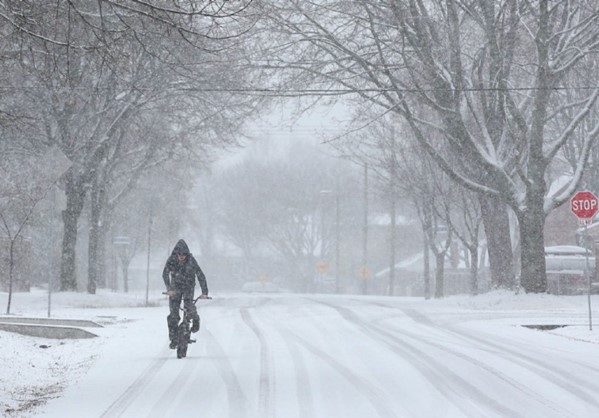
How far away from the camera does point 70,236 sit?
31781 mm

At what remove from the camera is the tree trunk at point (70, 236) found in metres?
31.8

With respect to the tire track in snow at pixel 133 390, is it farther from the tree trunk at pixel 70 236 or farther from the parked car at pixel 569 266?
the parked car at pixel 569 266

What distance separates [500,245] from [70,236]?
526 inches

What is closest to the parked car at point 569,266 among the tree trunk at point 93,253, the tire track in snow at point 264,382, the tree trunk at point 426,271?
the tree trunk at point 426,271

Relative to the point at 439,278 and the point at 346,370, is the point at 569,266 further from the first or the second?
the point at 346,370

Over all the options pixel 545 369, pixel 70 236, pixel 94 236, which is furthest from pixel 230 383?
pixel 94 236

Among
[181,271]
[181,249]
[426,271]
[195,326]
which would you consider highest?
[426,271]

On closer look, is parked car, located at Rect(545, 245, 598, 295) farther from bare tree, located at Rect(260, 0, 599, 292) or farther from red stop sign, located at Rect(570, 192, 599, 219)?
red stop sign, located at Rect(570, 192, 599, 219)

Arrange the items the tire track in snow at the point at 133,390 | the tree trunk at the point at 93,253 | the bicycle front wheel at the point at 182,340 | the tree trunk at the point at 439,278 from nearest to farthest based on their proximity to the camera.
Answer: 1. the tire track in snow at the point at 133,390
2. the bicycle front wheel at the point at 182,340
3. the tree trunk at the point at 93,253
4. the tree trunk at the point at 439,278

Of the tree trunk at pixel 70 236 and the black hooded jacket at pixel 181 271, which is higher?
the tree trunk at pixel 70 236

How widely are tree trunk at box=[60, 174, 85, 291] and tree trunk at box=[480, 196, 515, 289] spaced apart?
12.9 m

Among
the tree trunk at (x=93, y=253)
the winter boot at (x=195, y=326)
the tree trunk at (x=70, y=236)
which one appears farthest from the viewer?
the tree trunk at (x=93, y=253)

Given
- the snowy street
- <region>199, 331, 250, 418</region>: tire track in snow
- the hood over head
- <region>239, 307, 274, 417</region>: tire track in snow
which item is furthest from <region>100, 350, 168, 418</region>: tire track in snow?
the hood over head

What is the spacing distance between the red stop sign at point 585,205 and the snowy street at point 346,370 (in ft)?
7.63
